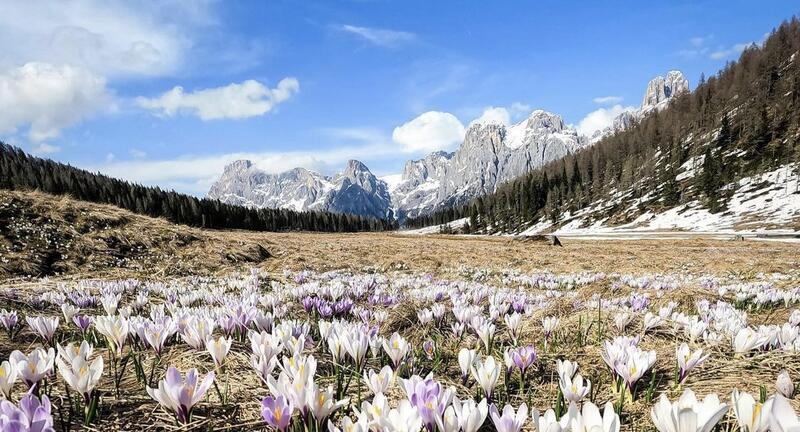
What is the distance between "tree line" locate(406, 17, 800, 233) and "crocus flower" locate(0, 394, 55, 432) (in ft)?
256

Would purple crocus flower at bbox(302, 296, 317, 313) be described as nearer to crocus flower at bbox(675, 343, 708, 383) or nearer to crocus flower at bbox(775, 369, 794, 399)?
crocus flower at bbox(675, 343, 708, 383)

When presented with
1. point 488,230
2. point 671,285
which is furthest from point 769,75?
point 671,285

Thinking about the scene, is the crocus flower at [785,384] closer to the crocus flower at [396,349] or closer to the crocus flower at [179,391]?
the crocus flower at [396,349]

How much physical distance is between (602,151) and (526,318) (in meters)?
123

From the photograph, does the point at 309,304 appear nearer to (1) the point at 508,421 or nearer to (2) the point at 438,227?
(1) the point at 508,421

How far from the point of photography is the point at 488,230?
348 feet

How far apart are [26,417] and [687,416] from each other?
5.86 feet

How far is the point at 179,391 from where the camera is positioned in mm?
1488

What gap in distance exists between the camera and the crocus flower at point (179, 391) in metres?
1.47

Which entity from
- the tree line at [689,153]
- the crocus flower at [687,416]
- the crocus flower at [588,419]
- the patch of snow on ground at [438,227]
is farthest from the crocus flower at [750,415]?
the patch of snow on ground at [438,227]

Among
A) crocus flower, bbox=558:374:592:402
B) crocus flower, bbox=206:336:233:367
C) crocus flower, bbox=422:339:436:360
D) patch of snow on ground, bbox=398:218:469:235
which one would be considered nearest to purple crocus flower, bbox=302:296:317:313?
crocus flower, bbox=422:339:436:360

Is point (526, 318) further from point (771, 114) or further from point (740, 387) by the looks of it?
point (771, 114)

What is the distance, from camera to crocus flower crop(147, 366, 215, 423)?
1.47m

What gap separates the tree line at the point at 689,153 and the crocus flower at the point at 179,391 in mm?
77649
